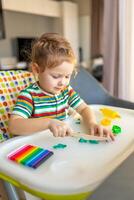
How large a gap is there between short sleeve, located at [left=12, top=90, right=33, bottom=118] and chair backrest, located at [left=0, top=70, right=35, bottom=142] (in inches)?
5.2

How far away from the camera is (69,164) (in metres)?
0.55

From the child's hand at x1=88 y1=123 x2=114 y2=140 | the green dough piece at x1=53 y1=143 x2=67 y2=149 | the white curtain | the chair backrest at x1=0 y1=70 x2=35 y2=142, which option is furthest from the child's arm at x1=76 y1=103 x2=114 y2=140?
the white curtain

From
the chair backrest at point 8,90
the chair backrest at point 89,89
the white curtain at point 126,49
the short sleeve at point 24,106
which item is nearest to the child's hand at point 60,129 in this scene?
the short sleeve at point 24,106

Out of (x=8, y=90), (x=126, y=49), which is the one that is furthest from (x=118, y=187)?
(x=126, y=49)

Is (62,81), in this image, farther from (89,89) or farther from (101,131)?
(89,89)

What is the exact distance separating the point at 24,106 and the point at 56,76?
0.16 metres

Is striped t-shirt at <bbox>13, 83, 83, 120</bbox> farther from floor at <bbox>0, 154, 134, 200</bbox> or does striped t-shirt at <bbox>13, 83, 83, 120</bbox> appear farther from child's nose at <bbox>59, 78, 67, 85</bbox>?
floor at <bbox>0, 154, 134, 200</bbox>

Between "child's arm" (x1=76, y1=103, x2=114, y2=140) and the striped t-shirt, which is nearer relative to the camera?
"child's arm" (x1=76, y1=103, x2=114, y2=140)

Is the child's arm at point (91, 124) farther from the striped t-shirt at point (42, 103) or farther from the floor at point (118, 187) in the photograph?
the floor at point (118, 187)

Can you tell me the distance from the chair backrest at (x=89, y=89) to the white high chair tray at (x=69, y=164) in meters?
0.55

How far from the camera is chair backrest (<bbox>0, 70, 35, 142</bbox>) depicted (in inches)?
34.9

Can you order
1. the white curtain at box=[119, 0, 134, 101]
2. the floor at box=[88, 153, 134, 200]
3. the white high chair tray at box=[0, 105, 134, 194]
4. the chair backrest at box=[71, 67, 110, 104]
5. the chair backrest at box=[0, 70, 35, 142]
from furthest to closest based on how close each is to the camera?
1. the white curtain at box=[119, 0, 134, 101]
2. the chair backrest at box=[71, 67, 110, 104]
3. the chair backrest at box=[0, 70, 35, 142]
4. the white high chair tray at box=[0, 105, 134, 194]
5. the floor at box=[88, 153, 134, 200]

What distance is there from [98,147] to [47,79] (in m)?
0.30

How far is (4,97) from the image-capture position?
3.05ft
